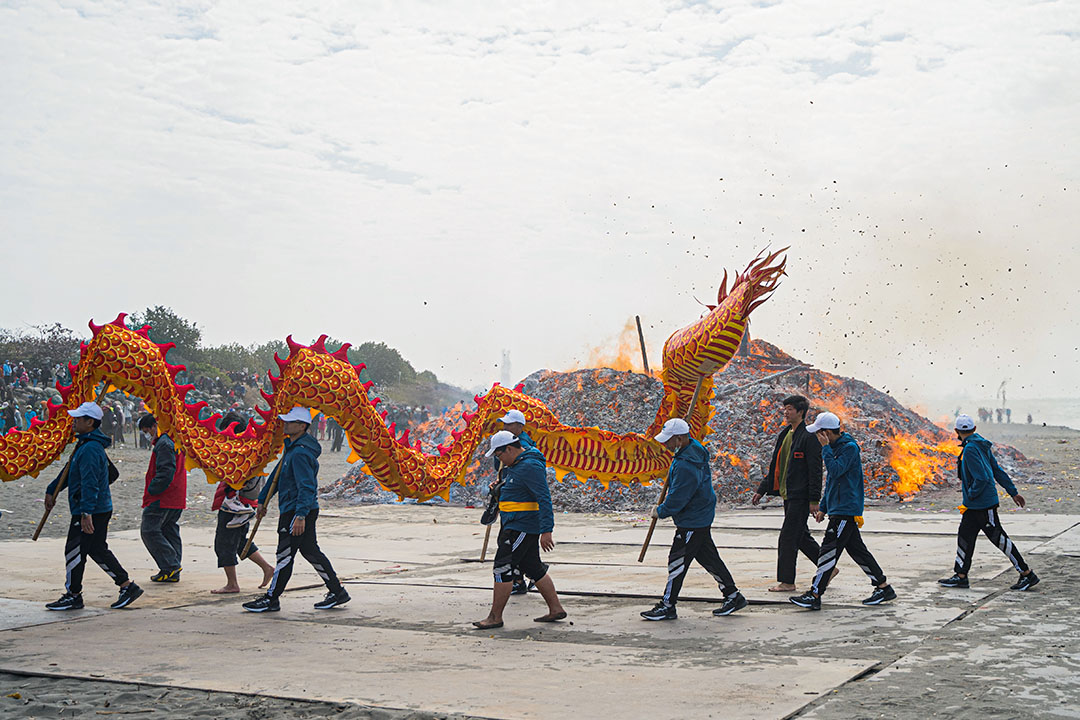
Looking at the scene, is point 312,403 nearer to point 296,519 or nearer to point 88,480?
point 296,519

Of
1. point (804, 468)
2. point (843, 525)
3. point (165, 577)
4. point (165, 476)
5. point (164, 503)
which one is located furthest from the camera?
point (165, 577)

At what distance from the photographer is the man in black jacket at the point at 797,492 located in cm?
957

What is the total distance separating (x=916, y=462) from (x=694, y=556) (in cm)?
1540

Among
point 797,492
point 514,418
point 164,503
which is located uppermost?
point 514,418

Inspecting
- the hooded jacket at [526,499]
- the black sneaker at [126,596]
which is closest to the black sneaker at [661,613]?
the hooded jacket at [526,499]

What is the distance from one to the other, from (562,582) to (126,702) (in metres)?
5.50

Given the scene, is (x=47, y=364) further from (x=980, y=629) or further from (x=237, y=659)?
(x=980, y=629)

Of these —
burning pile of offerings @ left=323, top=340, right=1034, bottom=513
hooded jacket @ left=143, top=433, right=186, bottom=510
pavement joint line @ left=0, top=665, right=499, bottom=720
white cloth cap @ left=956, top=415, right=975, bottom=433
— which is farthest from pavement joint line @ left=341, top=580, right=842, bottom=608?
burning pile of offerings @ left=323, top=340, right=1034, bottom=513

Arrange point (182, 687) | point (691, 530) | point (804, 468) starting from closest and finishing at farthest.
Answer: point (182, 687) → point (691, 530) → point (804, 468)

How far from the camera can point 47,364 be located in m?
41.7

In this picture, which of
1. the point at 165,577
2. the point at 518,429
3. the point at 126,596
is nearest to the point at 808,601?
the point at 518,429

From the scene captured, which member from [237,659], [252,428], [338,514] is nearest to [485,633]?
[237,659]

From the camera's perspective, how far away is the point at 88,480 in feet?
30.0

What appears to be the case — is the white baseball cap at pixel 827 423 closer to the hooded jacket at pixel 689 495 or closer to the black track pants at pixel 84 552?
the hooded jacket at pixel 689 495
